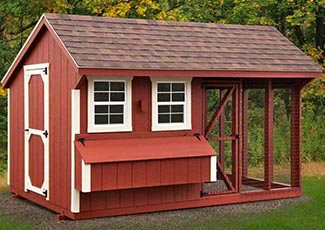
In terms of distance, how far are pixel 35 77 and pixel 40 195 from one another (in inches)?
76.7

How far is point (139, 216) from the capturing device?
10594 millimetres

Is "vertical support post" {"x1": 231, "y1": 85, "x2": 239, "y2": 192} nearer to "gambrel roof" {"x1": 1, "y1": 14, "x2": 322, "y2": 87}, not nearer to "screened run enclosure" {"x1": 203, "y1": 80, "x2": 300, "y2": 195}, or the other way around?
"screened run enclosure" {"x1": 203, "y1": 80, "x2": 300, "y2": 195}

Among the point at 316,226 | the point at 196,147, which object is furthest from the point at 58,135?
the point at 316,226

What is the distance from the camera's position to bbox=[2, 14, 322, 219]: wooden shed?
1018 cm

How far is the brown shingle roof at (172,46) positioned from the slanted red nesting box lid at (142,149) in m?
1.15

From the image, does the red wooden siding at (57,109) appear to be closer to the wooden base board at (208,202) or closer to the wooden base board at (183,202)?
the wooden base board at (183,202)

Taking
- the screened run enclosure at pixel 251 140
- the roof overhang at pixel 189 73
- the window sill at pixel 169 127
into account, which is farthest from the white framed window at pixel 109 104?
the screened run enclosure at pixel 251 140

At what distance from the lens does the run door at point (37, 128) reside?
11.1 metres

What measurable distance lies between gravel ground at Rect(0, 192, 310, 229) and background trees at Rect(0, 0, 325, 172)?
624 centimetres

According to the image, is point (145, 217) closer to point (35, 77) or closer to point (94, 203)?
point (94, 203)

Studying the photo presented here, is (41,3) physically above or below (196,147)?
above

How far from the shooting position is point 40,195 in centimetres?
1141

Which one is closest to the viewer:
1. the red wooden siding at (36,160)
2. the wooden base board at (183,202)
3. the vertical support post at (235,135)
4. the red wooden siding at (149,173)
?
the red wooden siding at (149,173)

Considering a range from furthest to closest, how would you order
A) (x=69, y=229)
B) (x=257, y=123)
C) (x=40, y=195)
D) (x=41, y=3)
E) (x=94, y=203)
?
1. (x=41, y=3)
2. (x=257, y=123)
3. (x=40, y=195)
4. (x=94, y=203)
5. (x=69, y=229)
